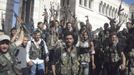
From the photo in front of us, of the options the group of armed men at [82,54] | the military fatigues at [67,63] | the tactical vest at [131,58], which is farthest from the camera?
the tactical vest at [131,58]

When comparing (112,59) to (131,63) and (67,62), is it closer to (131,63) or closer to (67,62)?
(131,63)

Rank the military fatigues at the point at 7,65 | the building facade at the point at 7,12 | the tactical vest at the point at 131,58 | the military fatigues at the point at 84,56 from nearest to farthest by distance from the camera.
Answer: the military fatigues at the point at 7,65
the military fatigues at the point at 84,56
the tactical vest at the point at 131,58
the building facade at the point at 7,12

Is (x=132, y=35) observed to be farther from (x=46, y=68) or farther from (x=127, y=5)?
(x=127, y=5)

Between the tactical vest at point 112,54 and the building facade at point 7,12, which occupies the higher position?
the building facade at point 7,12

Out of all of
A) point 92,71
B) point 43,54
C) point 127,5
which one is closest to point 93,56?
point 92,71

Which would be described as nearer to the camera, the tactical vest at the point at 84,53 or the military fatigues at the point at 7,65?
the military fatigues at the point at 7,65

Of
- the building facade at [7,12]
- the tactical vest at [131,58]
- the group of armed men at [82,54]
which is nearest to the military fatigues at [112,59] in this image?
the group of armed men at [82,54]

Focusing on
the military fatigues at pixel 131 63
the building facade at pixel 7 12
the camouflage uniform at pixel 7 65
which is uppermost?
the building facade at pixel 7 12

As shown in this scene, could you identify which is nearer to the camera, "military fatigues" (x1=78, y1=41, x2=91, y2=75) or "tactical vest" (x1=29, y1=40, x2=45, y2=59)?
"military fatigues" (x1=78, y1=41, x2=91, y2=75)

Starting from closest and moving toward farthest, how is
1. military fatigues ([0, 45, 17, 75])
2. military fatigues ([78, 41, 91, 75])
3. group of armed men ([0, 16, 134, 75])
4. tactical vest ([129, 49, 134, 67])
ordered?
military fatigues ([0, 45, 17, 75]) → group of armed men ([0, 16, 134, 75]) → military fatigues ([78, 41, 91, 75]) → tactical vest ([129, 49, 134, 67])

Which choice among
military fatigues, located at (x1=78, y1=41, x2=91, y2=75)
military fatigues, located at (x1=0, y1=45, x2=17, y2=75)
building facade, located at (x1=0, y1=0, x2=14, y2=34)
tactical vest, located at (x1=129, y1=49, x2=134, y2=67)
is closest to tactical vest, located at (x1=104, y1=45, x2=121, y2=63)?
tactical vest, located at (x1=129, y1=49, x2=134, y2=67)

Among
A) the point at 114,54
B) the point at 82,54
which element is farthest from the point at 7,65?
the point at 114,54

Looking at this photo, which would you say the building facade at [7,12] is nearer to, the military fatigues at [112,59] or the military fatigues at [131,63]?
the military fatigues at [112,59]

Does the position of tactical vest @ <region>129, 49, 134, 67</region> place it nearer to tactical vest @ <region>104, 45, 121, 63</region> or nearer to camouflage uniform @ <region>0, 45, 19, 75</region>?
tactical vest @ <region>104, 45, 121, 63</region>
